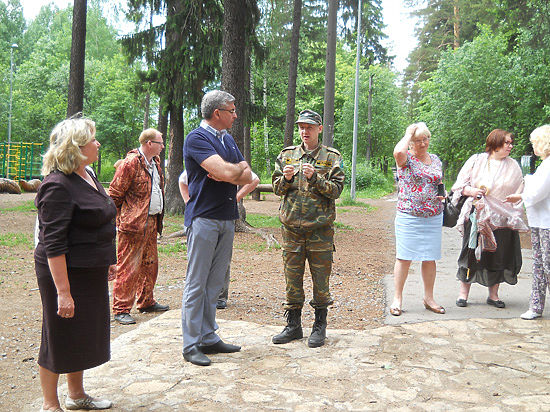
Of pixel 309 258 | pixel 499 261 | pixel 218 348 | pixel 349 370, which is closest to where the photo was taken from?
pixel 349 370

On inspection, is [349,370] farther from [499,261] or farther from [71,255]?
[499,261]

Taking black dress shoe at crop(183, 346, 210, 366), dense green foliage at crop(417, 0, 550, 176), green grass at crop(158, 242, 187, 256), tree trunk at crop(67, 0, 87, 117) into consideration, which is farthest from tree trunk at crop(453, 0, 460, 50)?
black dress shoe at crop(183, 346, 210, 366)

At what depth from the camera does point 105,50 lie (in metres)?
52.4

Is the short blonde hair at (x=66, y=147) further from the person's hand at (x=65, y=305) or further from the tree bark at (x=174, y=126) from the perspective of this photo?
the tree bark at (x=174, y=126)

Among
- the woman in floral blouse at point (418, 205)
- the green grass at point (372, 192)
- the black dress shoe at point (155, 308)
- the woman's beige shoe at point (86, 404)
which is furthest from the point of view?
the green grass at point (372, 192)

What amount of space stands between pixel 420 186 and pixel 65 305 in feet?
12.3

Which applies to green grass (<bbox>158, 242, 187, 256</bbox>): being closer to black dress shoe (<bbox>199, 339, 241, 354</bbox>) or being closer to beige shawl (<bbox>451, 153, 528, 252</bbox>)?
black dress shoe (<bbox>199, 339, 241, 354</bbox>)

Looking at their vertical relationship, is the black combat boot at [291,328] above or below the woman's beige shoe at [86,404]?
above

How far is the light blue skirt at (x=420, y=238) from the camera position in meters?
5.62

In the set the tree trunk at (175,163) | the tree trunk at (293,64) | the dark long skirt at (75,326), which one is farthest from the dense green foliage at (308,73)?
the dark long skirt at (75,326)

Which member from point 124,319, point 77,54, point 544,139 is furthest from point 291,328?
point 77,54

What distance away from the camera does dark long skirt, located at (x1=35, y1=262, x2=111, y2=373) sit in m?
3.24

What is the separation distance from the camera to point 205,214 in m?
4.29

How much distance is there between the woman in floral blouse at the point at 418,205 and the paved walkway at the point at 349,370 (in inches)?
25.9
